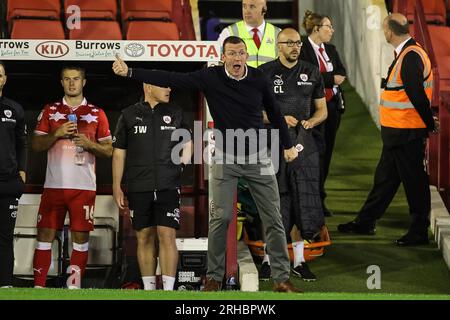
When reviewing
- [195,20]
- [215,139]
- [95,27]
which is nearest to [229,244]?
[215,139]

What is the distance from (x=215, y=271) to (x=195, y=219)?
1.44 metres

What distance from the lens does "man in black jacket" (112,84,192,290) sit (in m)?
10.0

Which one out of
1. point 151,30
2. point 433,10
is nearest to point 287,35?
point 151,30

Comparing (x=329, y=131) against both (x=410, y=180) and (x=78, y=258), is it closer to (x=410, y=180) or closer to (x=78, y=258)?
(x=410, y=180)

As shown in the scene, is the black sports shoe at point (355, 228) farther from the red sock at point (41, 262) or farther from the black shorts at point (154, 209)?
the red sock at point (41, 262)

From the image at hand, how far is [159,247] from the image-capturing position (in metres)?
10.1

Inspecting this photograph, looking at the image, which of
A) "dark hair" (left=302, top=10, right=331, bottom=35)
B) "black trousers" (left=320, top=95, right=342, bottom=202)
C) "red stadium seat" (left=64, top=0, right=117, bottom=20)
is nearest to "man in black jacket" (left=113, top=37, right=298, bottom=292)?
"black trousers" (left=320, top=95, right=342, bottom=202)

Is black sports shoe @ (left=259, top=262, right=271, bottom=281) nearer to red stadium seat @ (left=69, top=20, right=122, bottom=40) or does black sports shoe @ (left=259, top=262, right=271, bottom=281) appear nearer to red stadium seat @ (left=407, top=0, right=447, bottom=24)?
red stadium seat @ (left=69, top=20, right=122, bottom=40)

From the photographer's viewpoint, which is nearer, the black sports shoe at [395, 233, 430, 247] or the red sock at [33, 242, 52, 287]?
the red sock at [33, 242, 52, 287]

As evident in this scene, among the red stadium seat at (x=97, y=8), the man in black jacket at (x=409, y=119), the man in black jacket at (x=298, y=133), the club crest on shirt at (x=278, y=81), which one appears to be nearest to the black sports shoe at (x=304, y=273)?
the man in black jacket at (x=298, y=133)

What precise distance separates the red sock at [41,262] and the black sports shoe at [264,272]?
1748 millimetres

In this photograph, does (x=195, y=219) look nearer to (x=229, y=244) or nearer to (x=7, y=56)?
(x=229, y=244)

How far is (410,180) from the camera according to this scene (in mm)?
11586
